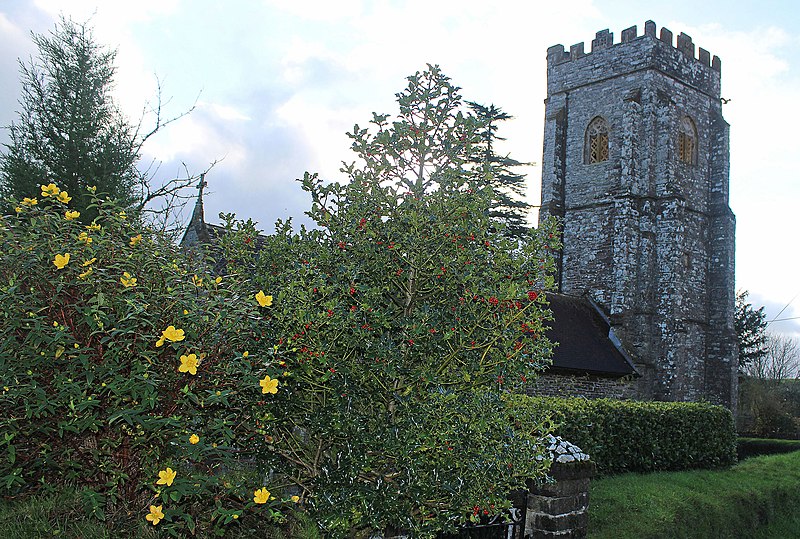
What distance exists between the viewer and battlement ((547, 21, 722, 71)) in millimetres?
29078

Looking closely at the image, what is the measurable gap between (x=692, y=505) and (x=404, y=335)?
9843mm

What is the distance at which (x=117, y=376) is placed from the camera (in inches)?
168

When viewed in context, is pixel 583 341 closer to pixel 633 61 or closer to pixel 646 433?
pixel 646 433

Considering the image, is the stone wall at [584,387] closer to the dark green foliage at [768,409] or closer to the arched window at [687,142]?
the arched window at [687,142]

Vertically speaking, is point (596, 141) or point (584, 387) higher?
point (596, 141)

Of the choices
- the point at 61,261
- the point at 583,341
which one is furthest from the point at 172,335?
the point at 583,341

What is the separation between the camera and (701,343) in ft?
94.9

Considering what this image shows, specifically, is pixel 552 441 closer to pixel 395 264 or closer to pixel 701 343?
pixel 395 264

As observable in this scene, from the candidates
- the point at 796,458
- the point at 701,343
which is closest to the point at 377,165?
the point at 796,458

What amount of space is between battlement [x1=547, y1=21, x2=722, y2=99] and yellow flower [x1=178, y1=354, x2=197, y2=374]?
28670mm

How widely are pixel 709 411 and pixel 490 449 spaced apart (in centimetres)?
1556

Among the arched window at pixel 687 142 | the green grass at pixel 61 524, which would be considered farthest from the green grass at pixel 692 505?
the arched window at pixel 687 142

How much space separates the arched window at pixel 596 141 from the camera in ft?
97.2

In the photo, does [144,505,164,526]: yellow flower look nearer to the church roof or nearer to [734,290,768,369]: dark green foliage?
the church roof
